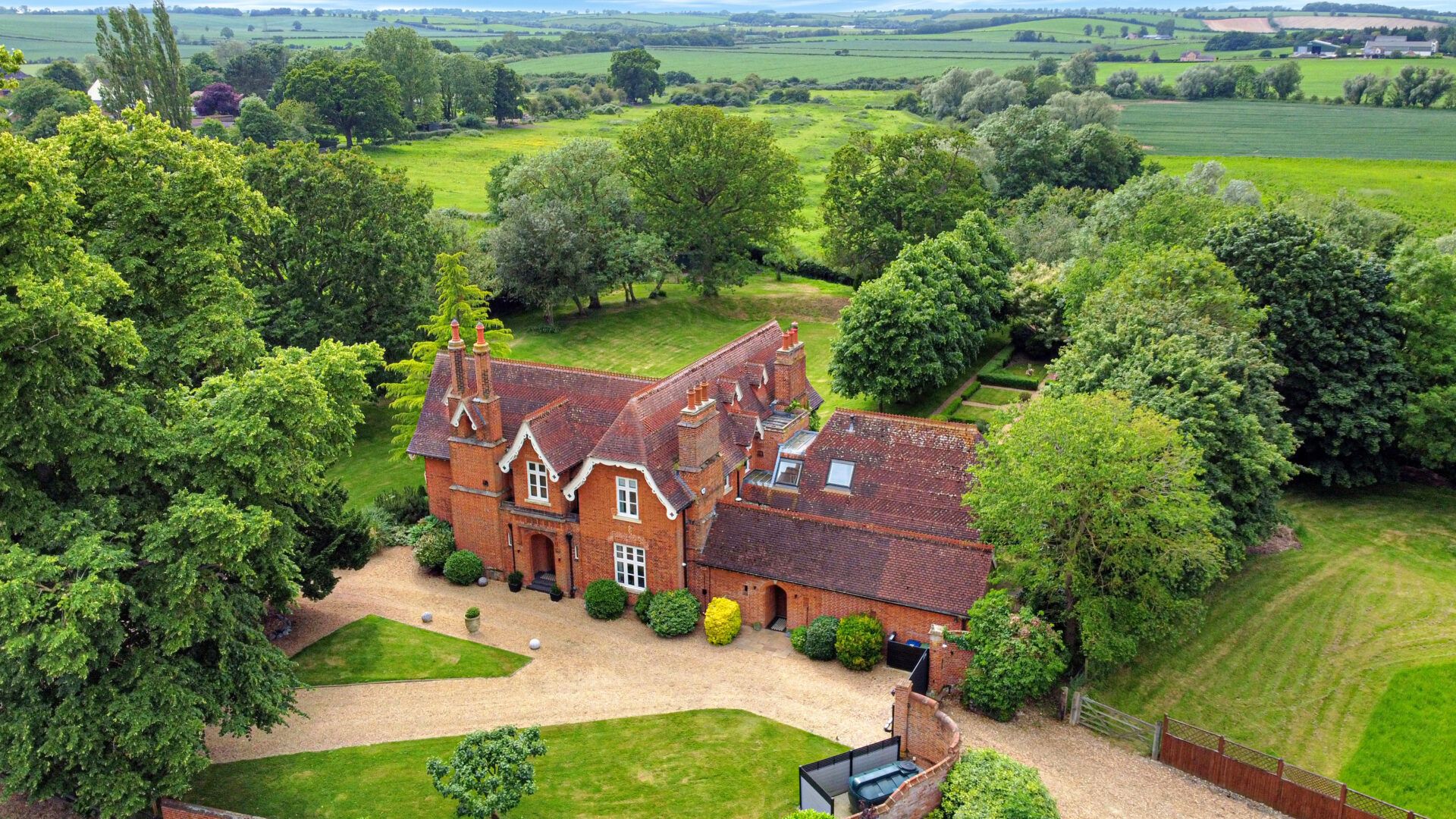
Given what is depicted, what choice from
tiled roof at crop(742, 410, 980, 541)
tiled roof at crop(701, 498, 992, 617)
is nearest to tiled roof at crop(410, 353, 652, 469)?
tiled roof at crop(701, 498, 992, 617)

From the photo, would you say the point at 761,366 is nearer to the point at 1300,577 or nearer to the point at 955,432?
the point at 955,432

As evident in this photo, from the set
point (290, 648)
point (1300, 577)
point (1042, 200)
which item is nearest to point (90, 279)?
point (290, 648)

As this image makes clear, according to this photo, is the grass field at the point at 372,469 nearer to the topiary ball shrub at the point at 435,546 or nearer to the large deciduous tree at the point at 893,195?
the topiary ball shrub at the point at 435,546

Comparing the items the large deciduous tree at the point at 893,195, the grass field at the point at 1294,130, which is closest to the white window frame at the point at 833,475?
the large deciduous tree at the point at 893,195

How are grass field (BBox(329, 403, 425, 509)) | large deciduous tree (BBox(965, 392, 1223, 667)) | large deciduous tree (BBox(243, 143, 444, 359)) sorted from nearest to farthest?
large deciduous tree (BBox(965, 392, 1223, 667)), grass field (BBox(329, 403, 425, 509)), large deciduous tree (BBox(243, 143, 444, 359))

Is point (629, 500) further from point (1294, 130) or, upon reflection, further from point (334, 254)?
point (1294, 130)

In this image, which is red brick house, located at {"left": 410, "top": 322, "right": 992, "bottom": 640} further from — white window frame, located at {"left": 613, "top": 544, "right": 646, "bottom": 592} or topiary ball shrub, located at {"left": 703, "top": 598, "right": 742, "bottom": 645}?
topiary ball shrub, located at {"left": 703, "top": 598, "right": 742, "bottom": 645}

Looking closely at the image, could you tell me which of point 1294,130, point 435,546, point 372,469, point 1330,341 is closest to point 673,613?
point 435,546
